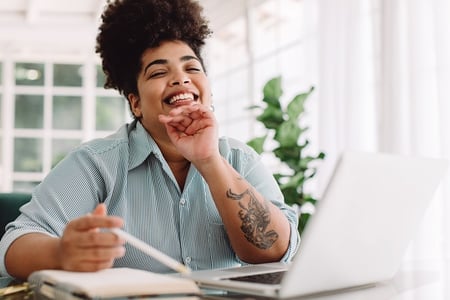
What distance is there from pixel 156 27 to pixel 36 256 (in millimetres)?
712

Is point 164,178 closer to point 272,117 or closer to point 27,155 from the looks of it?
point 272,117

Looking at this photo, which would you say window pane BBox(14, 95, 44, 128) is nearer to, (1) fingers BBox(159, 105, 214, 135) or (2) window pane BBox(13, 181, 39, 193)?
(2) window pane BBox(13, 181, 39, 193)

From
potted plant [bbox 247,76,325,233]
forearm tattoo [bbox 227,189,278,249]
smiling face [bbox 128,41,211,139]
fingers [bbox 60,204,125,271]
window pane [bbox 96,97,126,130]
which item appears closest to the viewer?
fingers [bbox 60,204,125,271]

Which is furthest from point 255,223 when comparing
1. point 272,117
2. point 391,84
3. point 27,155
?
point 27,155

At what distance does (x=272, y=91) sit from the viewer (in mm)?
3404

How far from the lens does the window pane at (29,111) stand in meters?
7.13

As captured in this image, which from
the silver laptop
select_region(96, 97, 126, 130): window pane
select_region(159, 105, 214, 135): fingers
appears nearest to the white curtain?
select_region(159, 105, 214, 135): fingers

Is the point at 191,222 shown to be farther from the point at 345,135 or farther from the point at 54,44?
the point at 54,44

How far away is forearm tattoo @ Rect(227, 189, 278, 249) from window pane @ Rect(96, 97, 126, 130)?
20.6 feet

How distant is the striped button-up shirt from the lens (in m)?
1.31

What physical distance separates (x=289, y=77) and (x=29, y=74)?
373cm

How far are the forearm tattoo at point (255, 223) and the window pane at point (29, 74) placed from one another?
6.36 metres

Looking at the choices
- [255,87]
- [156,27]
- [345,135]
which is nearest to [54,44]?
[255,87]

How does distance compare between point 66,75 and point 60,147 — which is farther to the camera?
point 66,75
